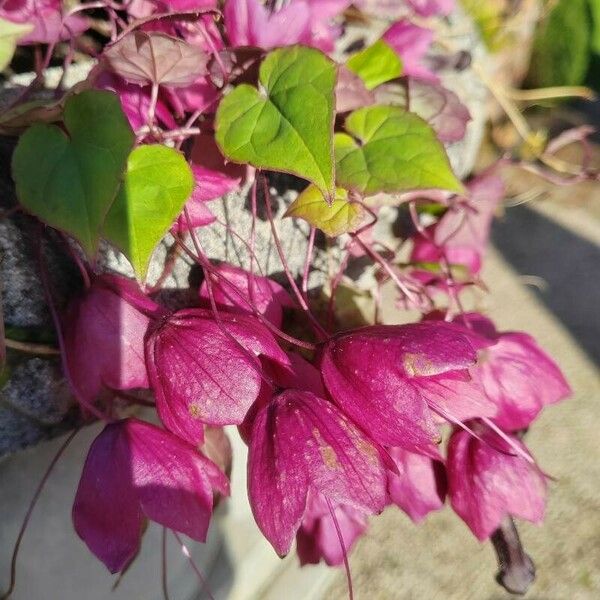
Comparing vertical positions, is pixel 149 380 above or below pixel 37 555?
above

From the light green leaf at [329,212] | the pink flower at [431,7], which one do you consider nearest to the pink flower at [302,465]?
the light green leaf at [329,212]

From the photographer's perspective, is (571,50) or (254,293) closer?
(254,293)

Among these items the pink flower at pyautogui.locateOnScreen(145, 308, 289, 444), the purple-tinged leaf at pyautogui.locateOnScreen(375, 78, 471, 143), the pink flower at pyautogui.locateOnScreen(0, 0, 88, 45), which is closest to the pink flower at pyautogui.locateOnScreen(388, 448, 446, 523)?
the pink flower at pyautogui.locateOnScreen(145, 308, 289, 444)

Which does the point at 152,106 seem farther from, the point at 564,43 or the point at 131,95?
the point at 564,43

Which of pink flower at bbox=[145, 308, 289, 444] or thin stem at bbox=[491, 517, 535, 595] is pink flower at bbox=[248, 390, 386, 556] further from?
thin stem at bbox=[491, 517, 535, 595]

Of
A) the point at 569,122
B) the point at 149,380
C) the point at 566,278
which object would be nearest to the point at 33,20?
the point at 149,380

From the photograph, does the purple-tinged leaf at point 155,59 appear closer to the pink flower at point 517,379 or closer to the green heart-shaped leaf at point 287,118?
the green heart-shaped leaf at point 287,118

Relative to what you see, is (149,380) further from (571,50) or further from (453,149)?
(571,50)
